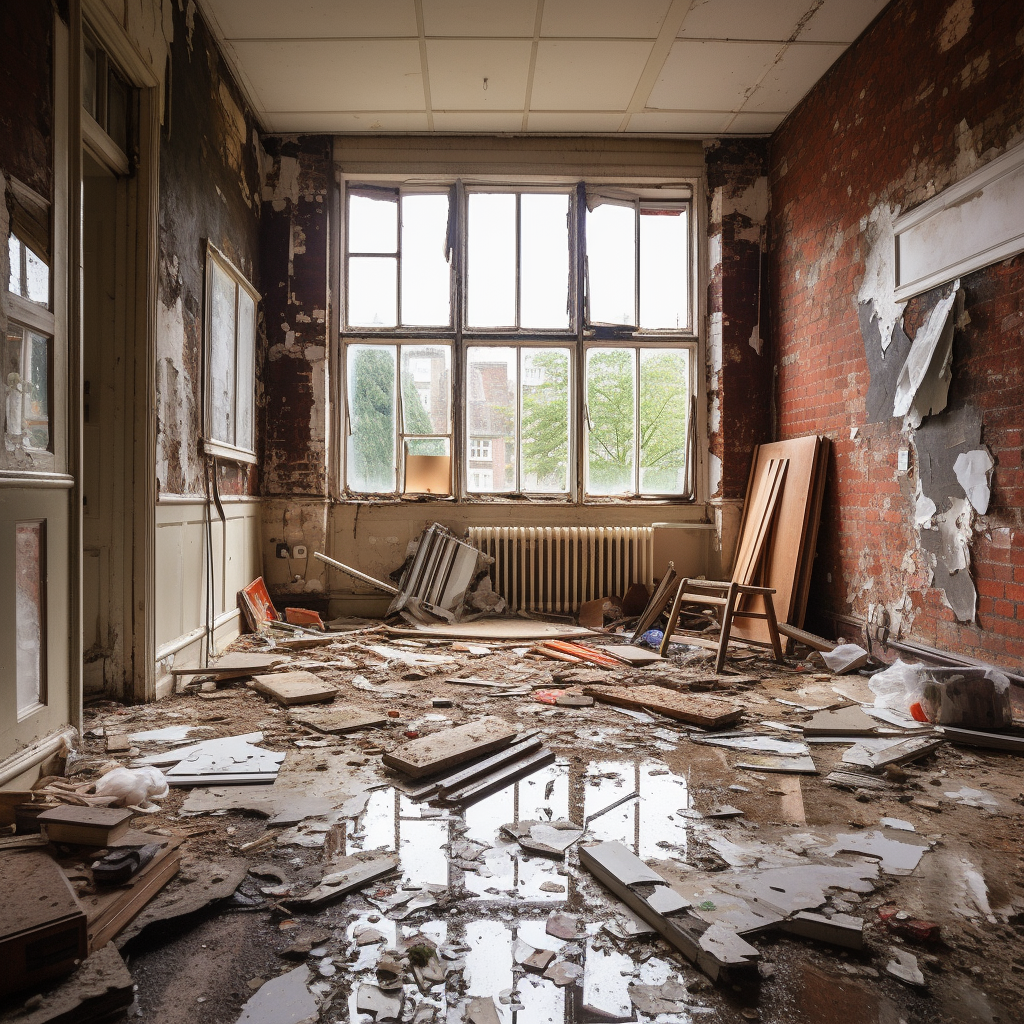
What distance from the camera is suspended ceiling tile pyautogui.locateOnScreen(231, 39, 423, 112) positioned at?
15.7 ft

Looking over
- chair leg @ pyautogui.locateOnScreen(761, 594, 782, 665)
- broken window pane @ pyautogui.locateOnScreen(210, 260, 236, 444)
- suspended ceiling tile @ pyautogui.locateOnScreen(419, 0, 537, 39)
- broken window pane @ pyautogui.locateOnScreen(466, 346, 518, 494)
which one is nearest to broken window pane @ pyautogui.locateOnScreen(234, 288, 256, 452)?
broken window pane @ pyautogui.locateOnScreen(210, 260, 236, 444)

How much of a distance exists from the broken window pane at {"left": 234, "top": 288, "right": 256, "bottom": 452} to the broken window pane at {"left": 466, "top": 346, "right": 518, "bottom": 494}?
179 cm

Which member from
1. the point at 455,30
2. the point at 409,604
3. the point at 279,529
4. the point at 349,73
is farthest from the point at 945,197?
the point at 279,529

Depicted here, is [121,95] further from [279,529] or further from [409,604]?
[409,604]

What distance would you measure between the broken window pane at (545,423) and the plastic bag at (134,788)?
4.33 m

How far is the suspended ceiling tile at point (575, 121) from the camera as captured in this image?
5.70 metres

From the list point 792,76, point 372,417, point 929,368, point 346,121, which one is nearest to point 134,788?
point 929,368

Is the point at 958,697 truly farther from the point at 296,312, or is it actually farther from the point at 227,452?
the point at 296,312

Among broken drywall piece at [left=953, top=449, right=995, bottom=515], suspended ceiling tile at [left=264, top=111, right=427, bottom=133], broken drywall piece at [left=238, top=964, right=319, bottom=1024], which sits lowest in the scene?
broken drywall piece at [left=238, top=964, right=319, bottom=1024]

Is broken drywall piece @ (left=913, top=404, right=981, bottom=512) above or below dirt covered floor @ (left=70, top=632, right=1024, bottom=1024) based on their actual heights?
above

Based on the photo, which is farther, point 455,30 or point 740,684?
point 455,30

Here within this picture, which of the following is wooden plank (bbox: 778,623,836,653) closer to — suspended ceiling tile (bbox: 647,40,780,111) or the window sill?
the window sill

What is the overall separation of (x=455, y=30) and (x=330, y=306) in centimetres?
233

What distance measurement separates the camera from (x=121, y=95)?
3.37m
